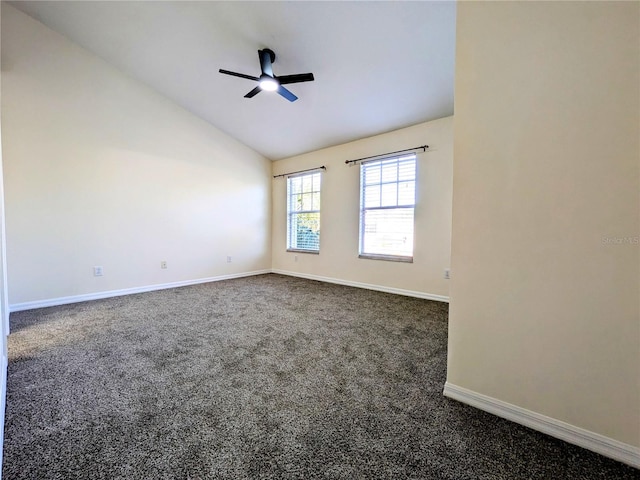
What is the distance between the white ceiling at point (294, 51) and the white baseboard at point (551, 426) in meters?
2.92

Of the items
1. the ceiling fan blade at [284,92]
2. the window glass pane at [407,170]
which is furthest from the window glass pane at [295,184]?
the ceiling fan blade at [284,92]

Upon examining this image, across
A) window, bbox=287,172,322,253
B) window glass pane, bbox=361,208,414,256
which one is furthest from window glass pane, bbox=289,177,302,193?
window glass pane, bbox=361,208,414,256

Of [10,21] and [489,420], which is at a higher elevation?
[10,21]

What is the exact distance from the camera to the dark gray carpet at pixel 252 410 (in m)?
1.08

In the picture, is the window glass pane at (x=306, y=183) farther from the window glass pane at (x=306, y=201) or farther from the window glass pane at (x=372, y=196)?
the window glass pane at (x=372, y=196)

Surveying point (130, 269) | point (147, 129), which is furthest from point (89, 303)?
point (147, 129)

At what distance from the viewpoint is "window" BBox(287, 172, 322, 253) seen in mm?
5188

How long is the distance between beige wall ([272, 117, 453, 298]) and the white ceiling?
0.97 ft

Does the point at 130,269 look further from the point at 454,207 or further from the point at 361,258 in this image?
the point at 454,207

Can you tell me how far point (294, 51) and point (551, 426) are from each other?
3.71 metres

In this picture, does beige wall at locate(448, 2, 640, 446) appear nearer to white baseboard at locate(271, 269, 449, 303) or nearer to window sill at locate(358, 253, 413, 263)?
white baseboard at locate(271, 269, 449, 303)

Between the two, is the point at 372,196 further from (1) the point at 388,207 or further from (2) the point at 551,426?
(2) the point at 551,426

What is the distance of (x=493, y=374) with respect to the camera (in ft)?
4.64

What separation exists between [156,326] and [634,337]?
3.39 meters
